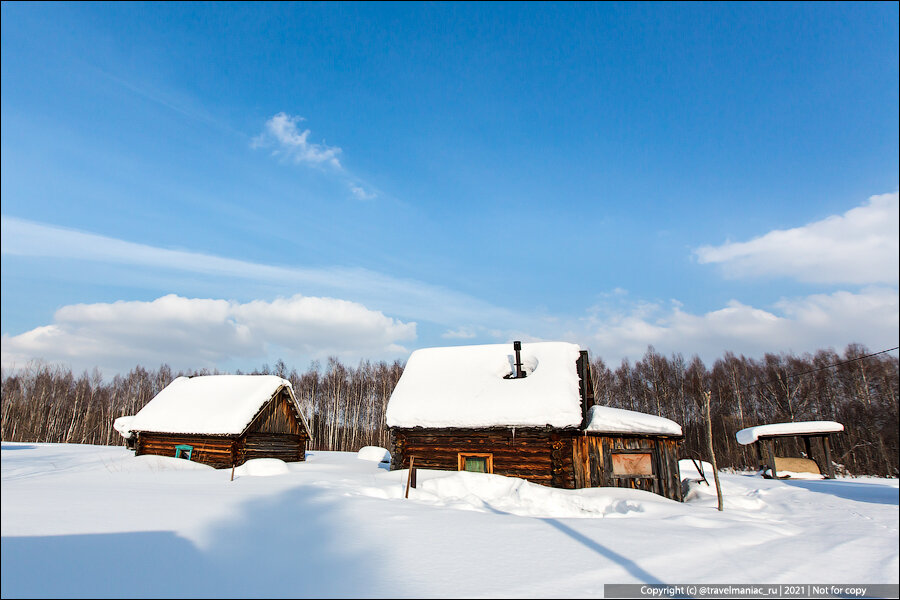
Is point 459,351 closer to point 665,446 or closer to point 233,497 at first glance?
point 665,446

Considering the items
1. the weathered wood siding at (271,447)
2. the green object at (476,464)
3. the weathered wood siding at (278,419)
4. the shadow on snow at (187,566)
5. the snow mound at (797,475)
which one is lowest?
the snow mound at (797,475)

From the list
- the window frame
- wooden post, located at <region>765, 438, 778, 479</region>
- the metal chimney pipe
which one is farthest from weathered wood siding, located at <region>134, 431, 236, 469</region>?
wooden post, located at <region>765, 438, 778, 479</region>

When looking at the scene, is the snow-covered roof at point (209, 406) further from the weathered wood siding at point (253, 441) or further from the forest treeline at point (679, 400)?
the forest treeline at point (679, 400)

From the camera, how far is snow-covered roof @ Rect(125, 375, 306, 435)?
2355 centimetres

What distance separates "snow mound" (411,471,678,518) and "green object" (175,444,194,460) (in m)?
16.4

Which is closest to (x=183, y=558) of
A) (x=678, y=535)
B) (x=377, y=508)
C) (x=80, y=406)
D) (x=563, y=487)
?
(x=377, y=508)

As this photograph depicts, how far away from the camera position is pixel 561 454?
1728 centimetres

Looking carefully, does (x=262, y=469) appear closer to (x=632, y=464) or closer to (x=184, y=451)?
(x=184, y=451)

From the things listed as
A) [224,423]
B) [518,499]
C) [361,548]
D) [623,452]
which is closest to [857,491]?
[623,452]

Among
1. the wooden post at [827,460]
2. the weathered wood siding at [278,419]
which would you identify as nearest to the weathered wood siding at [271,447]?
the weathered wood siding at [278,419]

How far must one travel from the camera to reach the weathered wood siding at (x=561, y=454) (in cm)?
1719

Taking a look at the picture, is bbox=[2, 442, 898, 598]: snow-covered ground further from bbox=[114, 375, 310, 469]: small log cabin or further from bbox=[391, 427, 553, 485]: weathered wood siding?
bbox=[114, 375, 310, 469]: small log cabin

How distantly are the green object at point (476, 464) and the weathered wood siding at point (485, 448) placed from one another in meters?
0.28

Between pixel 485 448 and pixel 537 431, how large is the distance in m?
2.28
